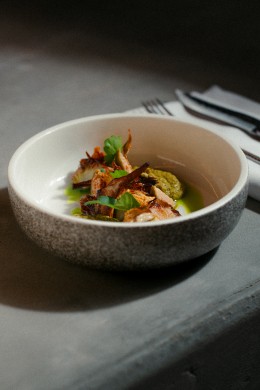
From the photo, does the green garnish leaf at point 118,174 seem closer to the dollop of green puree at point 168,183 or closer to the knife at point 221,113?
the dollop of green puree at point 168,183

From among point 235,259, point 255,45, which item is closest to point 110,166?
point 235,259

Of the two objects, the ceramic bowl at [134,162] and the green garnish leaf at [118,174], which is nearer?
the ceramic bowl at [134,162]

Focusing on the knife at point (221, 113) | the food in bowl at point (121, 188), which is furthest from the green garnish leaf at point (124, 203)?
the knife at point (221, 113)

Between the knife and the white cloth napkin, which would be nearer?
the white cloth napkin

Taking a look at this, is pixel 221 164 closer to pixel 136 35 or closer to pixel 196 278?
pixel 196 278

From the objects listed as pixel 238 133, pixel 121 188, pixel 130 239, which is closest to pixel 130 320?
pixel 130 239

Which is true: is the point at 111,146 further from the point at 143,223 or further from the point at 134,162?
the point at 143,223

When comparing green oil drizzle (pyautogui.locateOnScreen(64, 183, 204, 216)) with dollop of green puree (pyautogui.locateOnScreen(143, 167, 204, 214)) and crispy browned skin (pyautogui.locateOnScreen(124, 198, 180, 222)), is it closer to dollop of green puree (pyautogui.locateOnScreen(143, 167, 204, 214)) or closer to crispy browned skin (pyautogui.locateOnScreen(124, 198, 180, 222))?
dollop of green puree (pyautogui.locateOnScreen(143, 167, 204, 214))

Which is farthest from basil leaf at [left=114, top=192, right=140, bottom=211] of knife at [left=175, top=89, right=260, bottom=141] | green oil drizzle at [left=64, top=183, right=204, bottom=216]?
knife at [left=175, top=89, right=260, bottom=141]
